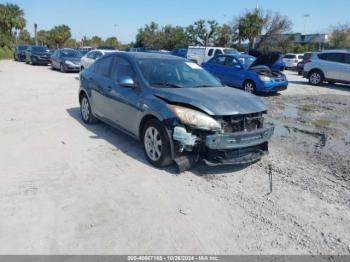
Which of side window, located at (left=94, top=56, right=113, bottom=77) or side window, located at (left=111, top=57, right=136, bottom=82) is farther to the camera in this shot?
side window, located at (left=94, top=56, right=113, bottom=77)

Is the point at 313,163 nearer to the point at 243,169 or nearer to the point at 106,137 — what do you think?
the point at 243,169

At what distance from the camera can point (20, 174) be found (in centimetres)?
441

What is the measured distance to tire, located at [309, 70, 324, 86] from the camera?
53.7ft

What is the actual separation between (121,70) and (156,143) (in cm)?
174

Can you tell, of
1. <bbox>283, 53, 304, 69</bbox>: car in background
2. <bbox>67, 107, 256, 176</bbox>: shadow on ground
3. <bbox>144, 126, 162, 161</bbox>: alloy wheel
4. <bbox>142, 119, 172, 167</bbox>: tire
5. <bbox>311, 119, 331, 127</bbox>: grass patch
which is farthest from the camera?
<bbox>283, 53, 304, 69</bbox>: car in background

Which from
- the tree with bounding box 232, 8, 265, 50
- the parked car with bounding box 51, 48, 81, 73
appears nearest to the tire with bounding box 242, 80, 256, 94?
the parked car with bounding box 51, 48, 81, 73

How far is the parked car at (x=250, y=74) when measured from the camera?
39.3ft

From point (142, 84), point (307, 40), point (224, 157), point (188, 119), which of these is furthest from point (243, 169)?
point (307, 40)

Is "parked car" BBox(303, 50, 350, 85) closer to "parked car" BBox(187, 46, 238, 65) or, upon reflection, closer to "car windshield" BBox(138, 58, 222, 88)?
"parked car" BBox(187, 46, 238, 65)

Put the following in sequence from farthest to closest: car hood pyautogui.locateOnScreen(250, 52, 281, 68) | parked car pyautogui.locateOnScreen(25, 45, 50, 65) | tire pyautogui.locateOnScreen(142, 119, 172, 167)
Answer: parked car pyautogui.locateOnScreen(25, 45, 50, 65), car hood pyautogui.locateOnScreen(250, 52, 281, 68), tire pyautogui.locateOnScreen(142, 119, 172, 167)

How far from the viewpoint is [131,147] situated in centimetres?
561

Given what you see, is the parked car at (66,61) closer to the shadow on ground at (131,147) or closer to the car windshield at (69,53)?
the car windshield at (69,53)

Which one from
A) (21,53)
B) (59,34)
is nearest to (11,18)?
(59,34)

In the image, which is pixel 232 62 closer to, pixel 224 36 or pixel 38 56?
pixel 38 56
